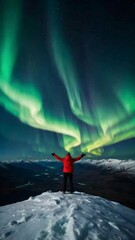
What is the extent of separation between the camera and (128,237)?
6.61 metres

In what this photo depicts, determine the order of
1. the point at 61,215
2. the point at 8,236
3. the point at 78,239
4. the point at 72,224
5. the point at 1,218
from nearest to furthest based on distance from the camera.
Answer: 1. the point at 78,239
2. the point at 8,236
3. the point at 72,224
4. the point at 61,215
5. the point at 1,218

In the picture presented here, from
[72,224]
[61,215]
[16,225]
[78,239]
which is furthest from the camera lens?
[61,215]

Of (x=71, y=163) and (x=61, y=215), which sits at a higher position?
(x=71, y=163)

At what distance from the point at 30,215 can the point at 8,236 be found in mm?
2057

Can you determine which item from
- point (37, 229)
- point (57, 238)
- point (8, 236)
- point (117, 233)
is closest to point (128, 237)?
point (117, 233)

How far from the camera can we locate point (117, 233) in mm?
6684

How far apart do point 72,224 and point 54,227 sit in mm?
709

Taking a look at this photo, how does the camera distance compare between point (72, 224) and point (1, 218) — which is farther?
point (1, 218)

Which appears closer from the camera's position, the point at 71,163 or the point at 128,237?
the point at 128,237

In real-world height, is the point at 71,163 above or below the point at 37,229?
above

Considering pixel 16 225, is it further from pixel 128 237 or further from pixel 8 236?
pixel 128 237

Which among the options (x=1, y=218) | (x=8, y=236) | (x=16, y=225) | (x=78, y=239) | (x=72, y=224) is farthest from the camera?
(x=1, y=218)

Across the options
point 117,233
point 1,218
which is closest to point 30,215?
point 1,218

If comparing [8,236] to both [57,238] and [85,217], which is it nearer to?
[57,238]
